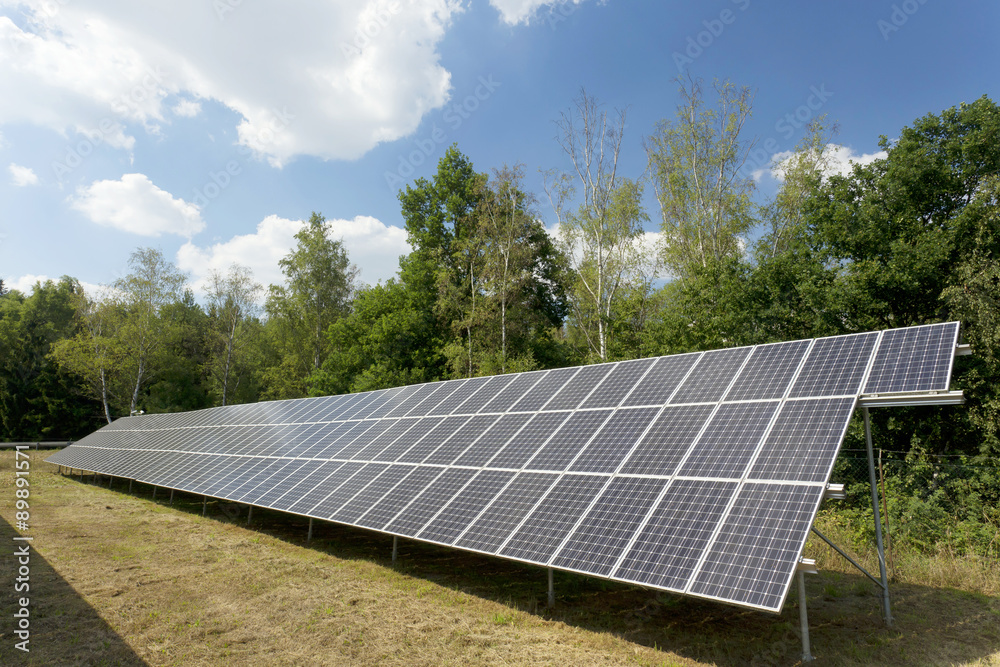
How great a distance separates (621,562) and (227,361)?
47279 millimetres

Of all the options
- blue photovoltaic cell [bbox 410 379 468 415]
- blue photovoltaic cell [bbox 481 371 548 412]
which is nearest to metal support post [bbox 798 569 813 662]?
blue photovoltaic cell [bbox 481 371 548 412]

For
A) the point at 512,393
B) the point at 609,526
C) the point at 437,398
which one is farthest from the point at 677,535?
the point at 437,398

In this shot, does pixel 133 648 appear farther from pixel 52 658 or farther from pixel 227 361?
pixel 227 361

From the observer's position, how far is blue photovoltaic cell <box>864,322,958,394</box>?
7.27m

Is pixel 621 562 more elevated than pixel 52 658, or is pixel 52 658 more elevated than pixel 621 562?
pixel 621 562

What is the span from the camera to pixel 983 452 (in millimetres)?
15273

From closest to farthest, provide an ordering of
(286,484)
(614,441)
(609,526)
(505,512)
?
(609,526)
(505,512)
(614,441)
(286,484)

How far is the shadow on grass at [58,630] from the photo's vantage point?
7066 millimetres

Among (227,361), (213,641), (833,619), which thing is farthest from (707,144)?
(227,361)

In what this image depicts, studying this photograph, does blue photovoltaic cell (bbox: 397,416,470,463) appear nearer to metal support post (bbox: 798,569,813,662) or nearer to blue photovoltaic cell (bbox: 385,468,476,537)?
blue photovoltaic cell (bbox: 385,468,476,537)

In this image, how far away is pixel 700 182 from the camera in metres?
27.7

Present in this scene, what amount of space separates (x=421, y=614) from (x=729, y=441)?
5.68 m

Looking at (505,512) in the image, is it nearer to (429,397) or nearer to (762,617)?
(762,617)

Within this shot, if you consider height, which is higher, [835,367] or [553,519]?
[835,367]
